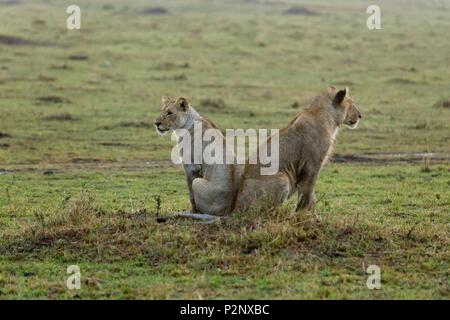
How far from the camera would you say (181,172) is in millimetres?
13539

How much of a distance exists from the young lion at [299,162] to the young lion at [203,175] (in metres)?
0.12

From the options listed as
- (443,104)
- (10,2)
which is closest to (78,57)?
(443,104)

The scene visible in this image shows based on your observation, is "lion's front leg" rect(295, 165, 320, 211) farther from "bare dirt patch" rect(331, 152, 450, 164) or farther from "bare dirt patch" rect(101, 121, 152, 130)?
"bare dirt patch" rect(101, 121, 152, 130)

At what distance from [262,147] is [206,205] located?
74 centimetres

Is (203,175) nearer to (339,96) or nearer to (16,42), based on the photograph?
(339,96)

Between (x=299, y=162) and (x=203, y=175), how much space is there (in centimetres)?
90

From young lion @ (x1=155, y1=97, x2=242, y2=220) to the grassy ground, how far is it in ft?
1.27

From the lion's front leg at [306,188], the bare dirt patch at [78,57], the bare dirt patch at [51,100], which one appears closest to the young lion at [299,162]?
the lion's front leg at [306,188]

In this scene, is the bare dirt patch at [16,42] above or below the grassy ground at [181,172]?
above

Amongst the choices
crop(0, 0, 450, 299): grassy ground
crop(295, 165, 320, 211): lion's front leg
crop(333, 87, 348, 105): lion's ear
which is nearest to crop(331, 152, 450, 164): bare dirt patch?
crop(0, 0, 450, 299): grassy ground

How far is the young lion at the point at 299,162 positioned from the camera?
792cm

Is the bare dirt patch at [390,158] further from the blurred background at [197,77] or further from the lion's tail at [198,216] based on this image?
the lion's tail at [198,216]
